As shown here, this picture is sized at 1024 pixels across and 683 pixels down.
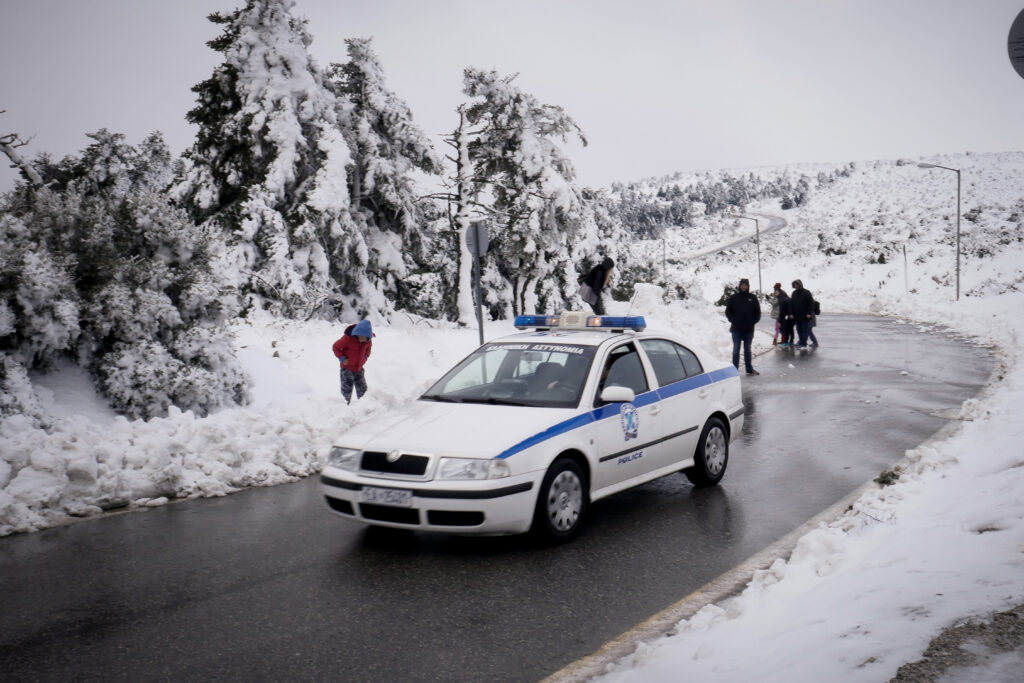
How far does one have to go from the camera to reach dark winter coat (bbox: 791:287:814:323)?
21328 millimetres

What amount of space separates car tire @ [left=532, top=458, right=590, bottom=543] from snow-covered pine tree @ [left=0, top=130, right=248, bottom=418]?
22.7 ft

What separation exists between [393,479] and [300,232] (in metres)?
17.5

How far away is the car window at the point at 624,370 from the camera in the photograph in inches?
263

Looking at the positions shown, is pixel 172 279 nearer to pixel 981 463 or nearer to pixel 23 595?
pixel 23 595

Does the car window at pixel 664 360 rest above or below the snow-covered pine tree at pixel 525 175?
below

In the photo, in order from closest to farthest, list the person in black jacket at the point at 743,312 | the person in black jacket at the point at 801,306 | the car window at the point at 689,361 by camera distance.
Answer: the car window at the point at 689,361 < the person in black jacket at the point at 743,312 < the person in black jacket at the point at 801,306

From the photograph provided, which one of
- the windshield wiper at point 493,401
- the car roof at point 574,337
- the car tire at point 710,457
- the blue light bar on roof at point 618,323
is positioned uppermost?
the blue light bar on roof at point 618,323

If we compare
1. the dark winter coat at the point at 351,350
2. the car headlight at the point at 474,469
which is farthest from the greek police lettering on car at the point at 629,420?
the dark winter coat at the point at 351,350

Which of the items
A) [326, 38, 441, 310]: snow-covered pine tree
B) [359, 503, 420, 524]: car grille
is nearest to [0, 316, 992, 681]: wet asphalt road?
[359, 503, 420, 524]: car grille

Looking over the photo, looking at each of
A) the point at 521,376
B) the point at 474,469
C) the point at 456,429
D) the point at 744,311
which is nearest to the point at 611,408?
the point at 521,376

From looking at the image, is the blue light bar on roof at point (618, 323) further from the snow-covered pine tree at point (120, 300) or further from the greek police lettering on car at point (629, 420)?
the snow-covered pine tree at point (120, 300)

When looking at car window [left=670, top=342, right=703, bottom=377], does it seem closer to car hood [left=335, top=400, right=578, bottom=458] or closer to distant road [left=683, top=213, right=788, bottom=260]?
car hood [left=335, top=400, right=578, bottom=458]

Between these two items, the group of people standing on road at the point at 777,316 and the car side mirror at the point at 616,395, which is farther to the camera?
the group of people standing on road at the point at 777,316

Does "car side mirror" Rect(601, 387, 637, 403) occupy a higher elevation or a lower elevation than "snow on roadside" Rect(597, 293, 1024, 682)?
higher
